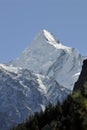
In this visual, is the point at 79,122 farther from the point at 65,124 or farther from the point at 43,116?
the point at 43,116

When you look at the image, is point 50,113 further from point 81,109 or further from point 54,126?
point 81,109

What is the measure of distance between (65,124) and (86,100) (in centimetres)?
6253

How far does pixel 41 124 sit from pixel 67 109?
38.0ft

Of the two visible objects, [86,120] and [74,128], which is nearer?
[86,120]

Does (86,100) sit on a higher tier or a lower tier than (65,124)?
lower

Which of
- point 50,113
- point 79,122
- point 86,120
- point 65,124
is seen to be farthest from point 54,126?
point 86,120

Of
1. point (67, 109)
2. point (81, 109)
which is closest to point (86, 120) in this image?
point (81, 109)

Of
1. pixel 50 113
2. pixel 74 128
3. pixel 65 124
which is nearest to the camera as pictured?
pixel 74 128

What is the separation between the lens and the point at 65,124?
118 meters

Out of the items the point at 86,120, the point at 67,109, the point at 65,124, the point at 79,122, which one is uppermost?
the point at 67,109

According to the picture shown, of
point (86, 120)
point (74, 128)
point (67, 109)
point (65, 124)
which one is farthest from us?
point (67, 109)

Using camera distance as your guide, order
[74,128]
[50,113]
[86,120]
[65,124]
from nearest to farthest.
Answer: [86,120], [74,128], [65,124], [50,113]

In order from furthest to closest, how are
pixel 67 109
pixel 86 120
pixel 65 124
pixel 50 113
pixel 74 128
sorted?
pixel 50 113, pixel 67 109, pixel 65 124, pixel 74 128, pixel 86 120

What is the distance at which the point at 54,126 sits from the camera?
124188 mm
